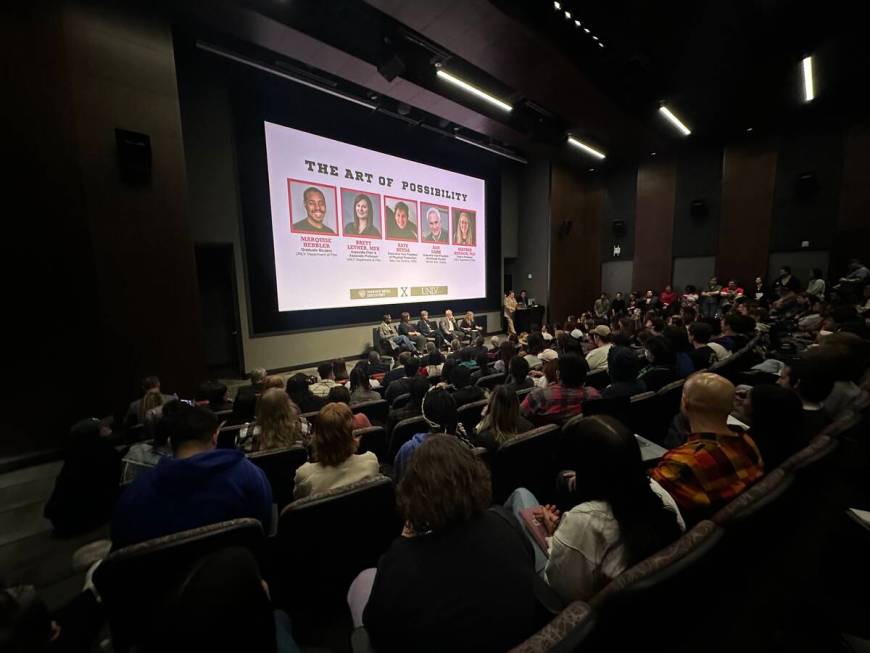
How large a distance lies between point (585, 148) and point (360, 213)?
602cm

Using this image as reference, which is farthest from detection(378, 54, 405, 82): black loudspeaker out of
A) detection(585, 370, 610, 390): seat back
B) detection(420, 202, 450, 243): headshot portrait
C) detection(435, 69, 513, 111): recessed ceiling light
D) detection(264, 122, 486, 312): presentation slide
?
detection(585, 370, 610, 390): seat back

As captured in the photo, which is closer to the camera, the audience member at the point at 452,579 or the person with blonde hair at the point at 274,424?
the audience member at the point at 452,579

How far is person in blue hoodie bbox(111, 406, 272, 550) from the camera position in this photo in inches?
47.4

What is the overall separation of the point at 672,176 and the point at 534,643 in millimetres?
12223

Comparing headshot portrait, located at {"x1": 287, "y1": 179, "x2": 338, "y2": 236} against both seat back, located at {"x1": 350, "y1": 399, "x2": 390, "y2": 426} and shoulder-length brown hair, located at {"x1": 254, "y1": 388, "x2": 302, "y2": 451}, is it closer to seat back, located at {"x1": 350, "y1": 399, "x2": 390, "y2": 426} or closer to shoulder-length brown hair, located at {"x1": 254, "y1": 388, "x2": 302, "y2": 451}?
seat back, located at {"x1": 350, "y1": 399, "x2": 390, "y2": 426}

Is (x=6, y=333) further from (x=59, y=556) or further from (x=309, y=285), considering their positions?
(x=309, y=285)

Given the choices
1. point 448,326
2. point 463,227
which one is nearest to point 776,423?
point 448,326

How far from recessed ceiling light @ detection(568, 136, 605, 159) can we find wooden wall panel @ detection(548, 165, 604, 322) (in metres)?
1.01

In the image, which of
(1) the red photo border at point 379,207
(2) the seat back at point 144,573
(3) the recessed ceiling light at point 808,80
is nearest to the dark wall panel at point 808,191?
(3) the recessed ceiling light at point 808,80

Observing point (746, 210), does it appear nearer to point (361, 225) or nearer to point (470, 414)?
point (361, 225)

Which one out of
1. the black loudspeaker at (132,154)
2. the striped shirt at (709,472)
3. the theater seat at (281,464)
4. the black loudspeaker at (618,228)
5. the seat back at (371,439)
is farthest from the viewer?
the black loudspeaker at (618,228)

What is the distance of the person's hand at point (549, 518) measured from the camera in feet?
4.11

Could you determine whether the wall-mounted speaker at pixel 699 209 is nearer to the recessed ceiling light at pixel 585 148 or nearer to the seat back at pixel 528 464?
the recessed ceiling light at pixel 585 148

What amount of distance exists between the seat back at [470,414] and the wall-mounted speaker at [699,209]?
33.5 feet
